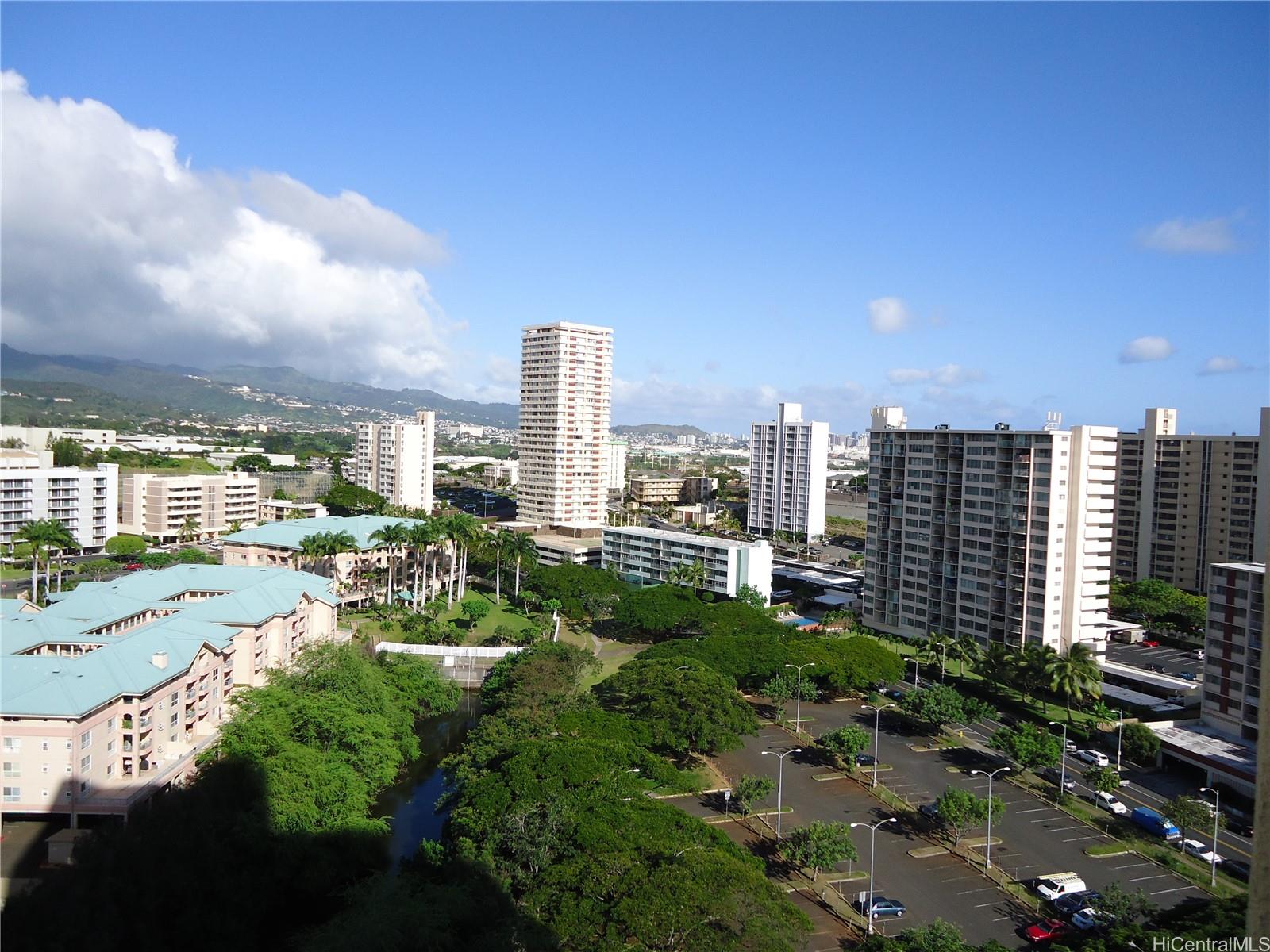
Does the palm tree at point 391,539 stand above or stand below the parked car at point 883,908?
above

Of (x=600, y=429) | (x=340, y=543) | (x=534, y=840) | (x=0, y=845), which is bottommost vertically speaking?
(x=0, y=845)

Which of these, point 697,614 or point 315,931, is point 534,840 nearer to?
point 315,931

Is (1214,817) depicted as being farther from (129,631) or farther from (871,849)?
(129,631)

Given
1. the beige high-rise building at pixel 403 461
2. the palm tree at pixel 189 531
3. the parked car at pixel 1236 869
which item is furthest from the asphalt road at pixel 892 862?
the beige high-rise building at pixel 403 461

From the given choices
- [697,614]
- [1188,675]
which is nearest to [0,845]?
[697,614]

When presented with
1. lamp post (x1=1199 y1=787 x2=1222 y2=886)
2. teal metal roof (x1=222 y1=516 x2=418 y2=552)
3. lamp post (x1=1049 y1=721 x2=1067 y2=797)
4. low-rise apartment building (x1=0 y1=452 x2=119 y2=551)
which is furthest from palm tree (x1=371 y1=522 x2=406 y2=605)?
lamp post (x1=1199 y1=787 x2=1222 y2=886)

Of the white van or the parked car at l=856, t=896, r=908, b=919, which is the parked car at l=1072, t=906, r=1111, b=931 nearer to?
the white van

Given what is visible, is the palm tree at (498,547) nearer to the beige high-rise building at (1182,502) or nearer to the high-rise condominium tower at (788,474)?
the high-rise condominium tower at (788,474)
